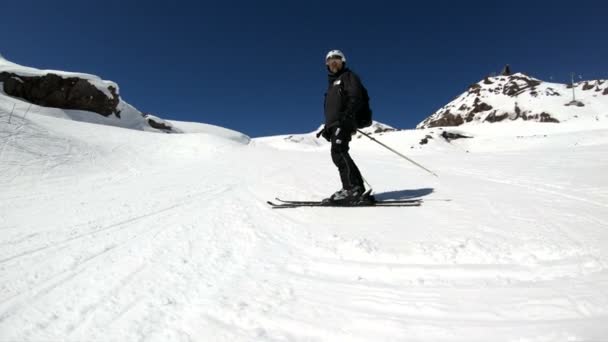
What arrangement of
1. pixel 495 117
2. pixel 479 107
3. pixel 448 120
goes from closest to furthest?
1. pixel 495 117
2. pixel 479 107
3. pixel 448 120

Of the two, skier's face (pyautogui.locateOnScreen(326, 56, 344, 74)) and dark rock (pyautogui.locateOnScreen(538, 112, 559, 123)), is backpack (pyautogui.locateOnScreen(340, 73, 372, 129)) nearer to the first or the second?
skier's face (pyautogui.locateOnScreen(326, 56, 344, 74))

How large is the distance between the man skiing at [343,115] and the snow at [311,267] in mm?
419

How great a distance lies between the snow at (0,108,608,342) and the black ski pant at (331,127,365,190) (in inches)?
22.6

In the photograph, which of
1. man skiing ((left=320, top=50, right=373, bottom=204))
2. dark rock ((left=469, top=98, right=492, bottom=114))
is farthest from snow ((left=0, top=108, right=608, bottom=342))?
dark rock ((left=469, top=98, right=492, bottom=114))

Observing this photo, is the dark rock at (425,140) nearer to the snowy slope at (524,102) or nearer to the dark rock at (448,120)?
the snowy slope at (524,102)

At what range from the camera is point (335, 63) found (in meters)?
4.51

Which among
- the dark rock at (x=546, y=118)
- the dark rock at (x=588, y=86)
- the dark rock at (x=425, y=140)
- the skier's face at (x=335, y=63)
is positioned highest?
the dark rock at (x=588, y=86)

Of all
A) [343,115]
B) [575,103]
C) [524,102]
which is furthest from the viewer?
[524,102]

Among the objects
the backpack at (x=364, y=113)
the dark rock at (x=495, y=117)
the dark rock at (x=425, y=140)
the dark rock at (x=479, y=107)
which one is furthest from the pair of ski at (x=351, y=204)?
the dark rock at (x=479, y=107)

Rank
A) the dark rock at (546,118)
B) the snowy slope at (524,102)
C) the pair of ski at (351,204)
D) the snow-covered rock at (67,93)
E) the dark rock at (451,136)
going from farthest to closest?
the snowy slope at (524,102)
the dark rock at (546,118)
the snow-covered rock at (67,93)
the dark rock at (451,136)
the pair of ski at (351,204)

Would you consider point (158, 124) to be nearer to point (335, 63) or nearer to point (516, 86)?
point (335, 63)

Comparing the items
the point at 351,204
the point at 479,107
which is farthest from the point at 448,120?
the point at 351,204

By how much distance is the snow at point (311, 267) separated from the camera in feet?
4.88

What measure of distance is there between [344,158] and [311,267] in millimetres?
2474
